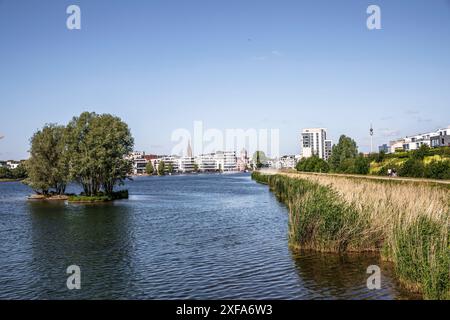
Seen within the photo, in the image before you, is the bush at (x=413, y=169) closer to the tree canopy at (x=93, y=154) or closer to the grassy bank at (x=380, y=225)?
the grassy bank at (x=380, y=225)

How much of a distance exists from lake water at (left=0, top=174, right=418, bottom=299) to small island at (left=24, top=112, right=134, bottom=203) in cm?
2568

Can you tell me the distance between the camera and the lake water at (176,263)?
18.8 metres

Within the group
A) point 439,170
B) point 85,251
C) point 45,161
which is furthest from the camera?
point 45,161

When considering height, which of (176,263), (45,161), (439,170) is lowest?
(176,263)

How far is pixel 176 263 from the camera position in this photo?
2394 centimetres

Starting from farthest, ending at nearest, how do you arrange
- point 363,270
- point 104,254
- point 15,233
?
point 15,233 < point 104,254 < point 363,270

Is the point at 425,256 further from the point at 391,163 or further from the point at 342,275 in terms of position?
the point at 391,163

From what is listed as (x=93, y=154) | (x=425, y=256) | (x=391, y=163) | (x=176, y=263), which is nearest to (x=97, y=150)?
(x=93, y=154)

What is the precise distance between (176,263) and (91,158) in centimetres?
4512
